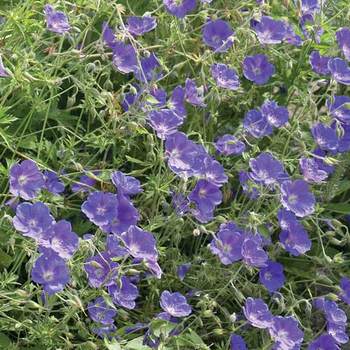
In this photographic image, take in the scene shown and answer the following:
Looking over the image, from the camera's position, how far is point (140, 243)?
2.78 metres

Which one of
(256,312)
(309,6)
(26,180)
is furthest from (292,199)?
(309,6)

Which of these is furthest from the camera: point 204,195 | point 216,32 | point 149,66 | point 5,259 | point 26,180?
point 216,32

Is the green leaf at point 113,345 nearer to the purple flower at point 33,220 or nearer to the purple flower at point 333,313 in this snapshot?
the purple flower at point 33,220

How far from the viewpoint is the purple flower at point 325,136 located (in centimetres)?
323

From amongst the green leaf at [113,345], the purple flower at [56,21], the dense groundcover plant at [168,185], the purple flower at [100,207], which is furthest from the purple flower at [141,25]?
the green leaf at [113,345]

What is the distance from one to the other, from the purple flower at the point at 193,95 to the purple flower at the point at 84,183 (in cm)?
42

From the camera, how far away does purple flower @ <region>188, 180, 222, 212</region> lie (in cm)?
301

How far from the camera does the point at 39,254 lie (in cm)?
268

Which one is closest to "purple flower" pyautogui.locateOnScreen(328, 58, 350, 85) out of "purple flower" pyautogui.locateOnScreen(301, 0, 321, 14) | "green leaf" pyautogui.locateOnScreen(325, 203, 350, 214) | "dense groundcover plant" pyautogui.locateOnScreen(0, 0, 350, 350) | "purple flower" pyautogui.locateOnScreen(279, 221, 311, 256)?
"dense groundcover plant" pyautogui.locateOnScreen(0, 0, 350, 350)

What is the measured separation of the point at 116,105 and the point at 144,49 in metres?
0.23

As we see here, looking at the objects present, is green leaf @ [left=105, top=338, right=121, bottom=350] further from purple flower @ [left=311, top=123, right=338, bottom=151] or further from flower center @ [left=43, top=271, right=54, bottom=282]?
purple flower @ [left=311, top=123, right=338, bottom=151]

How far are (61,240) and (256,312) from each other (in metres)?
0.66

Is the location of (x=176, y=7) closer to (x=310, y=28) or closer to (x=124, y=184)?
(x=310, y=28)

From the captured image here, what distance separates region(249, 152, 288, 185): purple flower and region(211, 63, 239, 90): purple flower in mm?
A: 280
